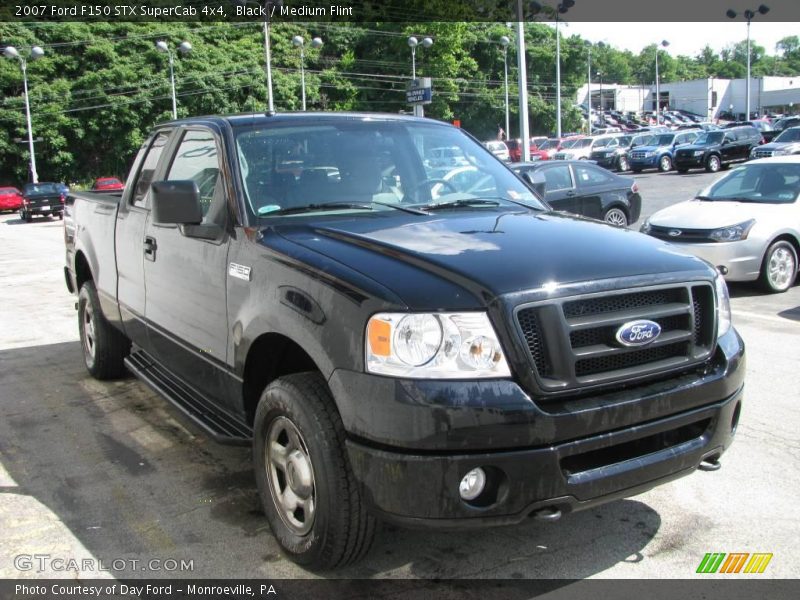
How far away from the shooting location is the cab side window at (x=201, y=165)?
4129 mm

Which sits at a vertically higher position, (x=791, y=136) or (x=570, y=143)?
(x=570, y=143)

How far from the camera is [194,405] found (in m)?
4.28

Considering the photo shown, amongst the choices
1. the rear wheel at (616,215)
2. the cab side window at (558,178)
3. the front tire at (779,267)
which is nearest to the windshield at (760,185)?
the front tire at (779,267)

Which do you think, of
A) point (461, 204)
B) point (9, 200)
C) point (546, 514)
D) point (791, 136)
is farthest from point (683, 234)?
point (9, 200)

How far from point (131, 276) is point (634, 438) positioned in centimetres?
353

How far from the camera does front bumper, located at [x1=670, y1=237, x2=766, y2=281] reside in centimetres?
A: 930

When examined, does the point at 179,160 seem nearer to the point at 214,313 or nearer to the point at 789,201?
the point at 214,313

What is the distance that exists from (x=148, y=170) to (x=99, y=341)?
1.61 meters

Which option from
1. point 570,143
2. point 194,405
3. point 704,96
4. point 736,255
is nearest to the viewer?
point 194,405

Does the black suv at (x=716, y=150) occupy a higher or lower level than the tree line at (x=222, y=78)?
lower

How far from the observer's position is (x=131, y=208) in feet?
17.2

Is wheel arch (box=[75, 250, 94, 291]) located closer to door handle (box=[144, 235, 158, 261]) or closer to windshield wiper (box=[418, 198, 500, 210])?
door handle (box=[144, 235, 158, 261])

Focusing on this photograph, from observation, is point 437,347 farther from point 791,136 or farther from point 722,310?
point 791,136

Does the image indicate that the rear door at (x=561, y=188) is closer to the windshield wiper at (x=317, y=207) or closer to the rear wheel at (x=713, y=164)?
the windshield wiper at (x=317, y=207)
